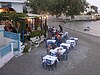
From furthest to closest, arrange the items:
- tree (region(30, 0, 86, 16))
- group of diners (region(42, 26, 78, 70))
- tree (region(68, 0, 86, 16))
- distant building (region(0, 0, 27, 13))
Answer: tree (region(68, 0, 86, 16)) < tree (region(30, 0, 86, 16)) < distant building (region(0, 0, 27, 13)) < group of diners (region(42, 26, 78, 70))

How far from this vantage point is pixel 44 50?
2272cm

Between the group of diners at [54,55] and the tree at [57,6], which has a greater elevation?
the tree at [57,6]

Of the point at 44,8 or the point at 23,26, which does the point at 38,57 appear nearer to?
the point at 23,26

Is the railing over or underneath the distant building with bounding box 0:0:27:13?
underneath

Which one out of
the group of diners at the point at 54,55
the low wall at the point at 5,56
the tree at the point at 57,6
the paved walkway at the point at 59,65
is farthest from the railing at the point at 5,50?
the tree at the point at 57,6

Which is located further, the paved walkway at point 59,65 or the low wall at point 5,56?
the low wall at point 5,56

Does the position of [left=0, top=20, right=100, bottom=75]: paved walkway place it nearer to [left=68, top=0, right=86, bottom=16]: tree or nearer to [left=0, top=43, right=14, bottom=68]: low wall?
[left=0, top=43, right=14, bottom=68]: low wall

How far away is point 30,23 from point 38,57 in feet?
33.2

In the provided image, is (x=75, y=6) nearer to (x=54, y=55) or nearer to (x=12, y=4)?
(x=12, y=4)

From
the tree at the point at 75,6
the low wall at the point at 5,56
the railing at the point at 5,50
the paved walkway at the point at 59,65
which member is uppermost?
the tree at the point at 75,6

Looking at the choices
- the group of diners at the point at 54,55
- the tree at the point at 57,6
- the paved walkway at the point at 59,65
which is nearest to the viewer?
the paved walkway at the point at 59,65

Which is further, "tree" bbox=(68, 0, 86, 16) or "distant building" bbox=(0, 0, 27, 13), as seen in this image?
"tree" bbox=(68, 0, 86, 16)

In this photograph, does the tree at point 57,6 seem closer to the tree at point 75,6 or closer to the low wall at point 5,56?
the tree at point 75,6

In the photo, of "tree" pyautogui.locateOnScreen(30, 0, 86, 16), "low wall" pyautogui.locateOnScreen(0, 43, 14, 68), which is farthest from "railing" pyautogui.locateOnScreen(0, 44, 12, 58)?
"tree" pyautogui.locateOnScreen(30, 0, 86, 16)
